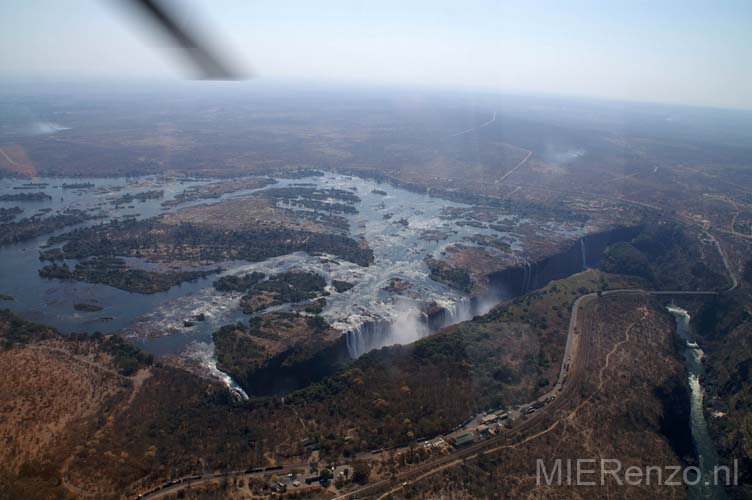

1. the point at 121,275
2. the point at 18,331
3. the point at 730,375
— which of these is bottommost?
the point at 730,375

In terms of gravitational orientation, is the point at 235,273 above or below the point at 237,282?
below

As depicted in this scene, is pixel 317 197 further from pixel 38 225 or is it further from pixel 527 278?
pixel 527 278

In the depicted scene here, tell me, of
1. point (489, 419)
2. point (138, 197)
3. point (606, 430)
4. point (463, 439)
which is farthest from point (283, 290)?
point (138, 197)

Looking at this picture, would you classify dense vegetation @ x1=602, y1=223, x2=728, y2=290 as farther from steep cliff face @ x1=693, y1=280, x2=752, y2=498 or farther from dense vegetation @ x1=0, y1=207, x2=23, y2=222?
dense vegetation @ x1=0, y1=207, x2=23, y2=222

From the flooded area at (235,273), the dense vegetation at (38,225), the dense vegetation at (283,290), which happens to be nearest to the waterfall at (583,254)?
the flooded area at (235,273)

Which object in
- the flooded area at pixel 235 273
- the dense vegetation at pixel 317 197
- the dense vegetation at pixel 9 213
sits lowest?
the flooded area at pixel 235 273

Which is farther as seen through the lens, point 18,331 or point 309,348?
point 309,348

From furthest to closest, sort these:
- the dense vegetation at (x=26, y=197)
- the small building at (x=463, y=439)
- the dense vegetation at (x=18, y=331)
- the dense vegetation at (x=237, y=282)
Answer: the dense vegetation at (x=26, y=197)
the dense vegetation at (x=237, y=282)
the dense vegetation at (x=18, y=331)
the small building at (x=463, y=439)

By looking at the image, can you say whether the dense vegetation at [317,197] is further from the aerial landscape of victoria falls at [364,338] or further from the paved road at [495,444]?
the paved road at [495,444]

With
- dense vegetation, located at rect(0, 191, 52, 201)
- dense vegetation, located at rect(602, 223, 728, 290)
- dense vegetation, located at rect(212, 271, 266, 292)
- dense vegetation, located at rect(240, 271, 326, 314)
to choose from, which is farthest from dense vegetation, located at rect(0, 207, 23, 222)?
dense vegetation, located at rect(602, 223, 728, 290)

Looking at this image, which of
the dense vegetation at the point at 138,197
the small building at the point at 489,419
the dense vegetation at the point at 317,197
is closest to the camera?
the small building at the point at 489,419
